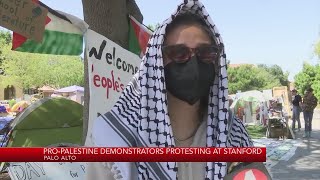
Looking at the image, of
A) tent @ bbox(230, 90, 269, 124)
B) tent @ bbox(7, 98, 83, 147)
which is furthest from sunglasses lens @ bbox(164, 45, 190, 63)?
tent @ bbox(230, 90, 269, 124)

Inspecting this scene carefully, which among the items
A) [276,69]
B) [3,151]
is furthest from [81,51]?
[276,69]

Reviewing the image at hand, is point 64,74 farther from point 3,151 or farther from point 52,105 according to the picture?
point 3,151

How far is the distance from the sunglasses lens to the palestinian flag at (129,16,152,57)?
367 centimetres

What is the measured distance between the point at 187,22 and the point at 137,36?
3862 mm

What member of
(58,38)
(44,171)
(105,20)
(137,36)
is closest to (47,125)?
(44,171)

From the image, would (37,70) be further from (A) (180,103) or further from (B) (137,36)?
(A) (180,103)

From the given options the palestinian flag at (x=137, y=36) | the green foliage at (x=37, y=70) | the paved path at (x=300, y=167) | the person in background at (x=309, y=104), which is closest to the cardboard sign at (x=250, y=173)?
the palestinian flag at (x=137, y=36)

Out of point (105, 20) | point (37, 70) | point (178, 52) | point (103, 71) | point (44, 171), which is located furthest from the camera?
point (37, 70)

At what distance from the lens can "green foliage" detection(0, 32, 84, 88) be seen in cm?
4366

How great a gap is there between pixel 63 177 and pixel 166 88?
2947 mm

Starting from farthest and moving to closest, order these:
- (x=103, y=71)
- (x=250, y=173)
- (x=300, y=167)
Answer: (x=300, y=167), (x=103, y=71), (x=250, y=173)

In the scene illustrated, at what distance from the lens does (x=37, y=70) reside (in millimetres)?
44594

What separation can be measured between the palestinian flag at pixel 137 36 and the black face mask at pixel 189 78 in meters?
3.66

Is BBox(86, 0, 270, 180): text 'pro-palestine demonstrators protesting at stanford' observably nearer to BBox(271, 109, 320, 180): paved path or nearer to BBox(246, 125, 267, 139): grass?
BBox(271, 109, 320, 180): paved path
